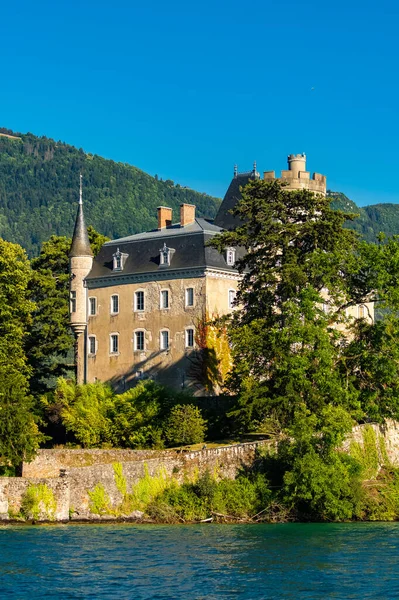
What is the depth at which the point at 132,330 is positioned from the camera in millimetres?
62656

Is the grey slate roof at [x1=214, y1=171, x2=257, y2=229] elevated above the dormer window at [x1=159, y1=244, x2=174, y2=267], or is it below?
above

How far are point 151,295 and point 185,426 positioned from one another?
523 inches

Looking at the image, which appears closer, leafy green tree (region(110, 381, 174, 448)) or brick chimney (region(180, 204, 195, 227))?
leafy green tree (region(110, 381, 174, 448))

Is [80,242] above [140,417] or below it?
above

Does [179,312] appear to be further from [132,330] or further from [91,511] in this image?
[91,511]

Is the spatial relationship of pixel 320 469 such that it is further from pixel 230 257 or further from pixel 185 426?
pixel 230 257

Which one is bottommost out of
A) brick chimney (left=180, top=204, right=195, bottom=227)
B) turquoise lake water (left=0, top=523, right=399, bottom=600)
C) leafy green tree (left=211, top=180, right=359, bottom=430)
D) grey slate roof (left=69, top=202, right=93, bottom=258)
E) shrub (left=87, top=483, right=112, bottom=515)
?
turquoise lake water (left=0, top=523, right=399, bottom=600)

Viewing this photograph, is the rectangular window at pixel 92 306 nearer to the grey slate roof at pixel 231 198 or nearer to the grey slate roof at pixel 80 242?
the grey slate roof at pixel 80 242

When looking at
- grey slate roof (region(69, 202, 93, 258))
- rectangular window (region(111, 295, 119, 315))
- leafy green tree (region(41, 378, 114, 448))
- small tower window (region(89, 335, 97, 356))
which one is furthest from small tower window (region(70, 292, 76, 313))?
leafy green tree (region(41, 378, 114, 448))

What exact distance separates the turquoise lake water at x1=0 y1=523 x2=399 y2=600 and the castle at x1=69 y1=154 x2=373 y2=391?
22134 mm

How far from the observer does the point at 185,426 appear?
165 feet

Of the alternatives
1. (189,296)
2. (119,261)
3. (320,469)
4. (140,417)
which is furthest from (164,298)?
(320,469)

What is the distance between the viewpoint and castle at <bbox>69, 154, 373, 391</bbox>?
60375 millimetres

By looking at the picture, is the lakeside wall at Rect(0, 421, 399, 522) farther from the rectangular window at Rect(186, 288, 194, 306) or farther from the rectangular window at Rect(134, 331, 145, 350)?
the rectangular window at Rect(134, 331, 145, 350)
